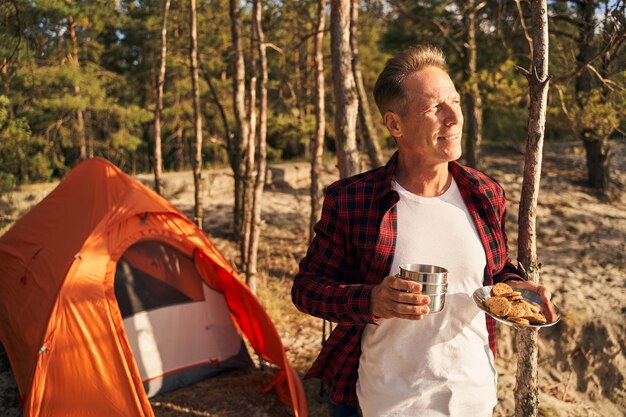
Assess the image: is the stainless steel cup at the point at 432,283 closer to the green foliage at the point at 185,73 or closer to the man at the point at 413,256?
the man at the point at 413,256

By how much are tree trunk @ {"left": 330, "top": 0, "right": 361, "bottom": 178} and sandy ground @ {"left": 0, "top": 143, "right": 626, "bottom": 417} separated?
197 cm

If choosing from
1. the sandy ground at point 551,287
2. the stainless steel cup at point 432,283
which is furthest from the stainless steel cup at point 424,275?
the sandy ground at point 551,287

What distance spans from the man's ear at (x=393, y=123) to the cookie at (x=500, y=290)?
56cm

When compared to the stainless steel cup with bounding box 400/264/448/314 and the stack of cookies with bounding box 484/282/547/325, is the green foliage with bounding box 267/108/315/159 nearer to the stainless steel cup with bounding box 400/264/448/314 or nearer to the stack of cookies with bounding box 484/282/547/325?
the stack of cookies with bounding box 484/282/547/325

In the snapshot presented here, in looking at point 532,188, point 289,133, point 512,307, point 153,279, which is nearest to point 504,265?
point 512,307

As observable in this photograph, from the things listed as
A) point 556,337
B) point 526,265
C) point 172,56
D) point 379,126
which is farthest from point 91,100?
point 526,265

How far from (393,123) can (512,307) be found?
67cm

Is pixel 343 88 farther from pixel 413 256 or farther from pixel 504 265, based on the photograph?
pixel 413 256

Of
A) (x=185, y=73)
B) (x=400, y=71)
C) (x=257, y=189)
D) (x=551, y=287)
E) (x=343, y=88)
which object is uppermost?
(x=185, y=73)

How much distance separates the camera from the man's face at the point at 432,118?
1.68 metres

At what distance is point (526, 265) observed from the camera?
2730 millimetres

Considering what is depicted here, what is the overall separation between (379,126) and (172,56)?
6.07 meters

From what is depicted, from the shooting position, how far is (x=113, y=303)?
4223 millimetres

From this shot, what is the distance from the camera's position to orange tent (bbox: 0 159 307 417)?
13.1 feet
